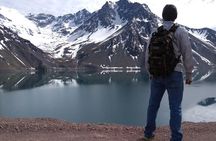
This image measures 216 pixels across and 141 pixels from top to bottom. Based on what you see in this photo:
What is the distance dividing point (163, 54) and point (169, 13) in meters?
1.29

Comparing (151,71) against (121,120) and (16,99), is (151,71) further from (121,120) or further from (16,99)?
(16,99)

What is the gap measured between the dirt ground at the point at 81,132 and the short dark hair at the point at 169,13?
4468 mm

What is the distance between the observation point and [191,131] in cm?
1641

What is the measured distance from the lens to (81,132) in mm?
15945

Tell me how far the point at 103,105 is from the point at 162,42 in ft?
325

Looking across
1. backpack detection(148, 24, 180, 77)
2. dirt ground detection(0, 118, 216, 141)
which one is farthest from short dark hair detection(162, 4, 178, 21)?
dirt ground detection(0, 118, 216, 141)

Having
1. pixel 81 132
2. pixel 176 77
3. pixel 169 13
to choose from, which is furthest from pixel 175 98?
pixel 81 132

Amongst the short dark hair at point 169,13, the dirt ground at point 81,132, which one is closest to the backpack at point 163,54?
the short dark hair at point 169,13

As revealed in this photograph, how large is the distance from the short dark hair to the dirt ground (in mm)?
4468

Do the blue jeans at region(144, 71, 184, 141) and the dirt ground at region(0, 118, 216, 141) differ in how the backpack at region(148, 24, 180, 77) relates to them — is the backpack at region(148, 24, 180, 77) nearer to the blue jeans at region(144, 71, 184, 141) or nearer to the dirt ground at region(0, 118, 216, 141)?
the blue jeans at region(144, 71, 184, 141)

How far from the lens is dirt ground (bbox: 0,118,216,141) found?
14570 mm

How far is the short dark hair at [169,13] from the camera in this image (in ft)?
36.3

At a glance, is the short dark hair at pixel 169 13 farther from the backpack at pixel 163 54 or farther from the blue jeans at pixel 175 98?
the blue jeans at pixel 175 98

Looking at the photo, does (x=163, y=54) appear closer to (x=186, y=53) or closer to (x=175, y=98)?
(x=186, y=53)
